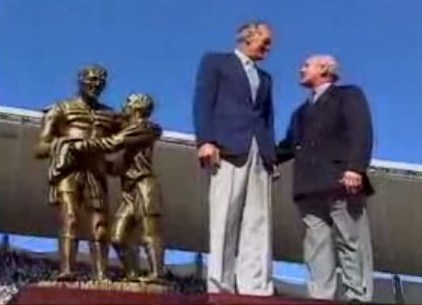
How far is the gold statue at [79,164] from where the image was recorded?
18.7ft

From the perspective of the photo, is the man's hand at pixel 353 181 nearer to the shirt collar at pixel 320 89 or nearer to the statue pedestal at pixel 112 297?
the shirt collar at pixel 320 89

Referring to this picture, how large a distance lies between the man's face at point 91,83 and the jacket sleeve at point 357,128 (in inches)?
45.9

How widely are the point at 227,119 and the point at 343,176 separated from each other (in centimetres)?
60

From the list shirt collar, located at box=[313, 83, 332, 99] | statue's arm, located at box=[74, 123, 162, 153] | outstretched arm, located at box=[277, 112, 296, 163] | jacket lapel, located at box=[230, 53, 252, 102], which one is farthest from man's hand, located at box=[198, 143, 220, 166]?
shirt collar, located at box=[313, 83, 332, 99]

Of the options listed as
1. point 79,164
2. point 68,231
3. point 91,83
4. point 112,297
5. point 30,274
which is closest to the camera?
point 112,297

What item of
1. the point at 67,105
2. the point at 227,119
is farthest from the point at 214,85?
the point at 67,105

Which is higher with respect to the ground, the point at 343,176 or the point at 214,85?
the point at 214,85

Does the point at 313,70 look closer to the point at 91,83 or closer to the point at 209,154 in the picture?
the point at 209,154

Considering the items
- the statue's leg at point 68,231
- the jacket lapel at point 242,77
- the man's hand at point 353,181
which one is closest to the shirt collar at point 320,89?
the jacket lapel at point 242,77

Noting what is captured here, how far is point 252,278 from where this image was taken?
19.1 feet

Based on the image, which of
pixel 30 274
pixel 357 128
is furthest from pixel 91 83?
pixel 30 274

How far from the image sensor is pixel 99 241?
5.77 meters

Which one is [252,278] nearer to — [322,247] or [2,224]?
[322,247]

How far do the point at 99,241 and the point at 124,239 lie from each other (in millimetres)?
112
